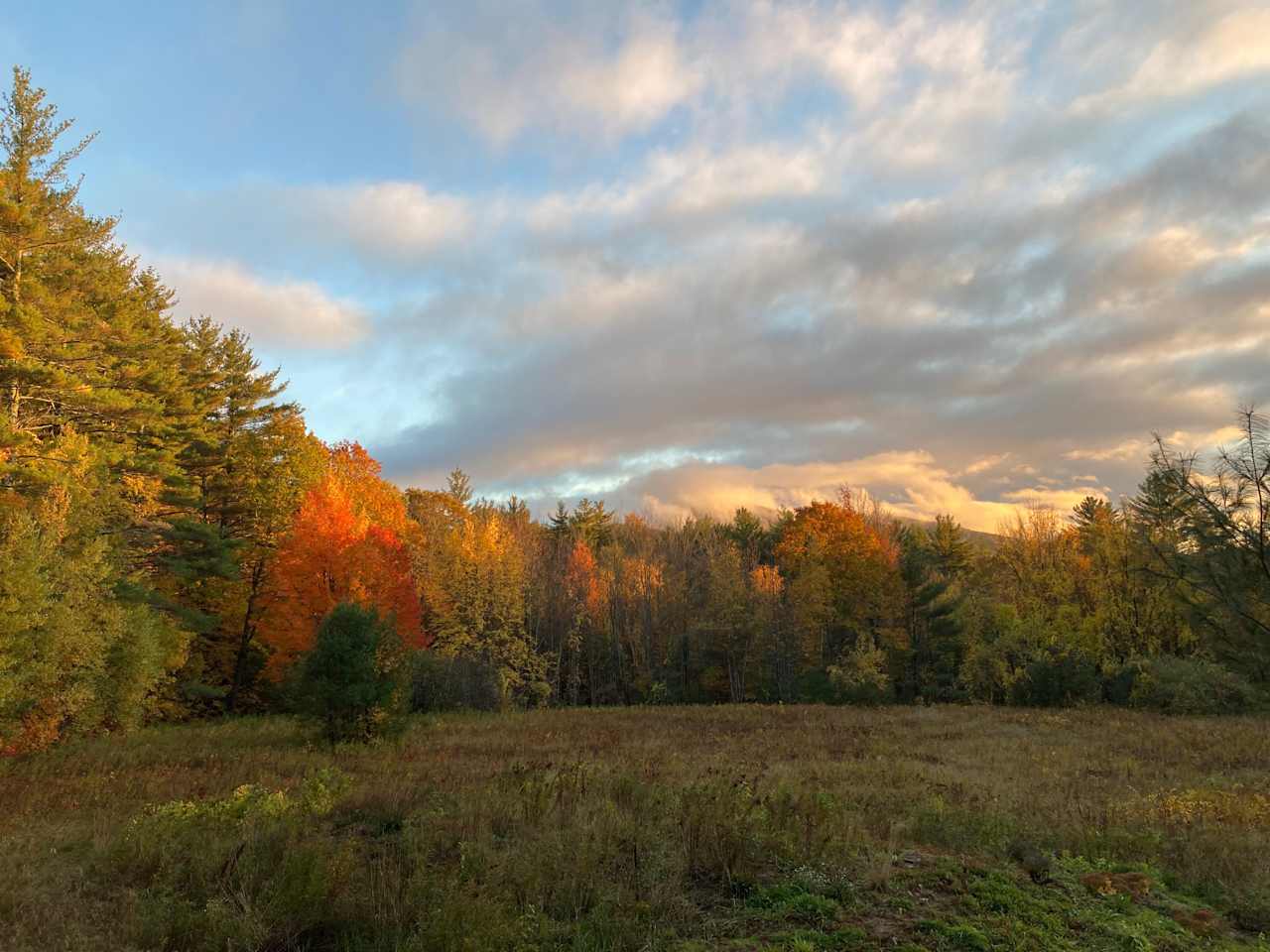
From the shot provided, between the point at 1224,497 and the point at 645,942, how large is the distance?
32.4 feet

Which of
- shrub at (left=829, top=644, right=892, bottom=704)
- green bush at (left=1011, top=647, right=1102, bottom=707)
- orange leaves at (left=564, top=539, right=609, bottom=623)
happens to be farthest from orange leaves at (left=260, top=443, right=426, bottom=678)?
green bush at (left=1011, top=647, right=1102, bottom=707)

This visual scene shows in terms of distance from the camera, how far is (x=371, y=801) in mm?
9914

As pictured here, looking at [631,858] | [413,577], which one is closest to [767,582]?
[413,577]

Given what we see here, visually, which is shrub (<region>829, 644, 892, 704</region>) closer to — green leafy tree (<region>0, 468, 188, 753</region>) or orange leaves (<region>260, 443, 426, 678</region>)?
orange leaves (<region>260, 443, 426, 678</region>)

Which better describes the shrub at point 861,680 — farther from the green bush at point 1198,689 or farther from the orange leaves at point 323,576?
the orange leaves at point 323,576

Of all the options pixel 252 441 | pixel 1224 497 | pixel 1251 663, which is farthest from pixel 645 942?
pixel 252 441

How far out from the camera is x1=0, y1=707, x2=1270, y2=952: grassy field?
5.75 m

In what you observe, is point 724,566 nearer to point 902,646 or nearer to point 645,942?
point 902,646

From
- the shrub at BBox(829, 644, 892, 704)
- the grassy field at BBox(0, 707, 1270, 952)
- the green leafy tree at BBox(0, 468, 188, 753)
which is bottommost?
the shrub at BBox(829, 644, 892, 704)

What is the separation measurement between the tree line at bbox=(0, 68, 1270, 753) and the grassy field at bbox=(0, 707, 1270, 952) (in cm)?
367

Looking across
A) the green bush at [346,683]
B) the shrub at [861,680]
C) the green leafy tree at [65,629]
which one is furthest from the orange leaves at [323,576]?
the shrub at [861,680]

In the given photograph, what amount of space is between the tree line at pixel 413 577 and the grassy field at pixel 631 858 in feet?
12.0

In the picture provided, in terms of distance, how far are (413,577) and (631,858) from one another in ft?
105

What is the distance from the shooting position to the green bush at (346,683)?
17.4 m
